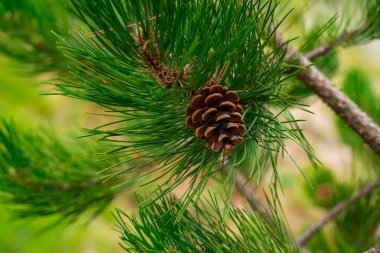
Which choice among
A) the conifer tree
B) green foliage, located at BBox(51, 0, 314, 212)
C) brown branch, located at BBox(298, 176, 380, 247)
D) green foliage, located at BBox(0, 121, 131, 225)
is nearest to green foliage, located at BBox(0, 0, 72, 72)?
the conifer tree

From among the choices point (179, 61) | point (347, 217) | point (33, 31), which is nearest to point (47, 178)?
point (33, 31)

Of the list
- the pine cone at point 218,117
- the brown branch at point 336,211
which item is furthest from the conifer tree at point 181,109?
the brown branch at point 336,211

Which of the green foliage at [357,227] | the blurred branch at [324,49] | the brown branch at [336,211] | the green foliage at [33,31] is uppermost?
the green foliage at [33,31]

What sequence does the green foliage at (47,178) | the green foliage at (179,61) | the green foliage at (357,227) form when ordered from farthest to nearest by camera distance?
the green foliage at (357,227), the green foliage at (47,178), the green foliage at (179,61)

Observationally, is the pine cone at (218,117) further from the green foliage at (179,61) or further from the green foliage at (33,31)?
the green foliage at (33,31)

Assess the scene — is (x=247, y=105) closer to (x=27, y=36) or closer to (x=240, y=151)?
(x=240, y=151)

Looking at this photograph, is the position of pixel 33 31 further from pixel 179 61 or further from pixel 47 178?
pixel 179 61
